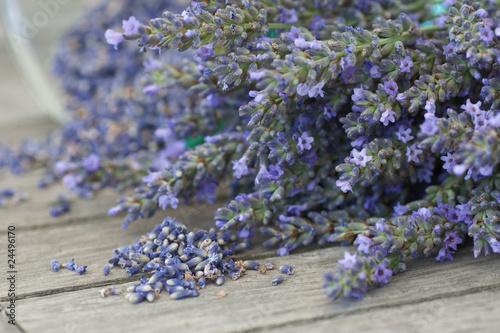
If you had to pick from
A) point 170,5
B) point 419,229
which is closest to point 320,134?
point 419,229

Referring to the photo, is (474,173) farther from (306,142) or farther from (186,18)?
(186,18)

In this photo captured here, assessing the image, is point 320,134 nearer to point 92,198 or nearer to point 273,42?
point 273,42

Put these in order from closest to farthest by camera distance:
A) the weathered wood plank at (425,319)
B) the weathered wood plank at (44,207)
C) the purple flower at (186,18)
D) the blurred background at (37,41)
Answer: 1. the weathered wood plank at (425,319)
2. the purple flower at (186,18)
3. the weathered wood plank at (44,207)
4. the blurred background at (37,41)

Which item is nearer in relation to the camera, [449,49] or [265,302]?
[265,302]

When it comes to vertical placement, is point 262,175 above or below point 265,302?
above

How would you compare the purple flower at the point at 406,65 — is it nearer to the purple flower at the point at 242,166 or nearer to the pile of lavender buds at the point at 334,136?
the pile of lavender buds at the point at 334,136

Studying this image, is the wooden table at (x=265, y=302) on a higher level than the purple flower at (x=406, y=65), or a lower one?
lower

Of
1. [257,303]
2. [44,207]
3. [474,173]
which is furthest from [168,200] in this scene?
[474,173]

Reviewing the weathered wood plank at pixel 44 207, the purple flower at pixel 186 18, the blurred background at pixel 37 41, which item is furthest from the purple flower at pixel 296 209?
the blurred background at pixel 37 41
